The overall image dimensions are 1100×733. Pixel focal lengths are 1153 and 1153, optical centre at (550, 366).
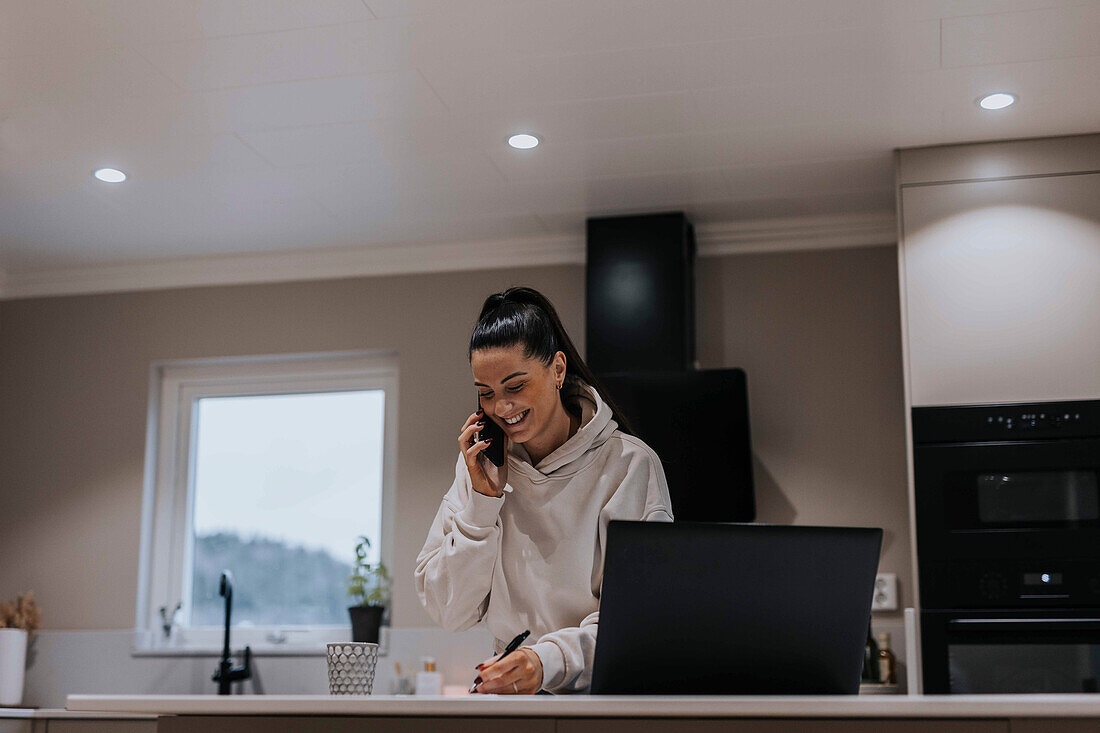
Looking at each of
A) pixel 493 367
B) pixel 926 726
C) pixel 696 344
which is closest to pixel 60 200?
pixel 696 344

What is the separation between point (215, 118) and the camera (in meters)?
3.06

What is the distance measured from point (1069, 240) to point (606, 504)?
2.05m

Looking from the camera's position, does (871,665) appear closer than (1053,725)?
No

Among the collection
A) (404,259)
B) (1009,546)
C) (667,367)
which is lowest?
(1009,546)

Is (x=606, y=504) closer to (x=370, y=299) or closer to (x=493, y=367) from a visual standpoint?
(x=493, y=367)

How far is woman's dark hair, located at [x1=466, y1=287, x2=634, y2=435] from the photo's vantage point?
67.3 inches

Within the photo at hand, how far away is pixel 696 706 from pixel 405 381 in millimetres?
3208

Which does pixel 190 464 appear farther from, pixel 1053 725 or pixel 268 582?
pixel 1053 725

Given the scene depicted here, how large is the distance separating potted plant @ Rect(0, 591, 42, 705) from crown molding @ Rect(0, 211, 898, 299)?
1.20 metres

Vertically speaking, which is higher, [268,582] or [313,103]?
[313,103]

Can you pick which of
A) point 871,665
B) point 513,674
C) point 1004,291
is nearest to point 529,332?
point 513,674

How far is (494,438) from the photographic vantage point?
1664 mm

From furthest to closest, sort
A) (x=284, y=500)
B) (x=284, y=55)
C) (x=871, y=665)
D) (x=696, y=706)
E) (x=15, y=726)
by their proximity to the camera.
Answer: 1. (x=284, y=500)
2. (x=15, y=726)
3. (x=871, y=665)
4. (x=284, y=55)
5. (x=696, y=706)

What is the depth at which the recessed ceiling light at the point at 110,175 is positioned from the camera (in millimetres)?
3420
